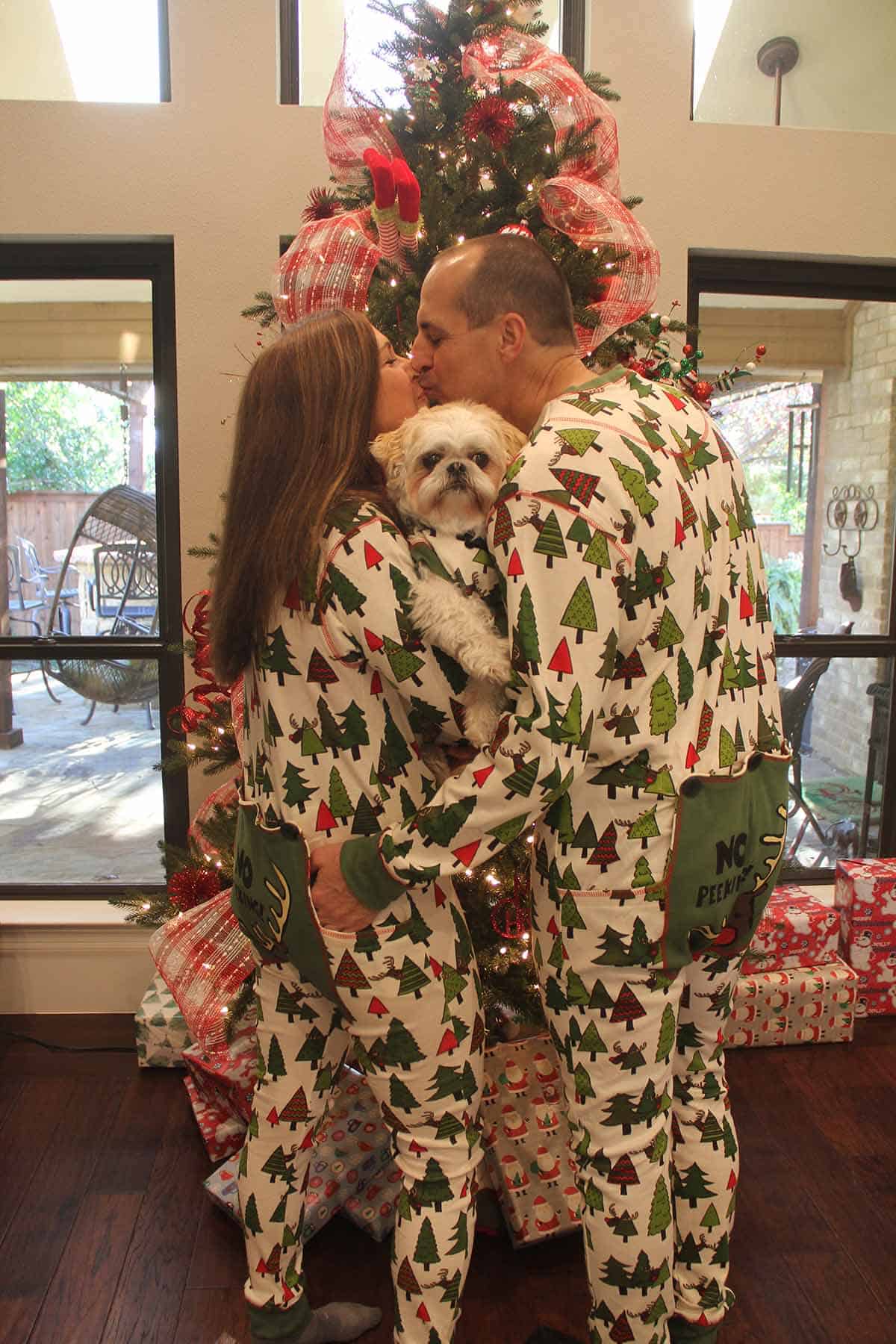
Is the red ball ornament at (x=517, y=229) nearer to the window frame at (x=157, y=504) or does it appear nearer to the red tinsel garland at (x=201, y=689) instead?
the red tinsel garland at (x=201, y=689)

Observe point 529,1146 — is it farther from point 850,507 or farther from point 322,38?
point 322,38

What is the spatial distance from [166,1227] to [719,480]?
5.56ft

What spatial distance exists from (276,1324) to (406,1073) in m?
0.53

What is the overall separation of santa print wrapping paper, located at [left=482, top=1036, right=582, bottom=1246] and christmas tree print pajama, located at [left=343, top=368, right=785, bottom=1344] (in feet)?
1.65

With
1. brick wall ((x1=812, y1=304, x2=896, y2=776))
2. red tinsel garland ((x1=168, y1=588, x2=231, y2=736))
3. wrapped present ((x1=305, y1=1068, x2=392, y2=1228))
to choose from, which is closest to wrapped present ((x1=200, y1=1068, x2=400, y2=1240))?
wrapped present ((x1=305, y1=1068, x2=392, y2=1228))

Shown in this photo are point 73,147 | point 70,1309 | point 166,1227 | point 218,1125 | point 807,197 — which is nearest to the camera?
point 70,1309

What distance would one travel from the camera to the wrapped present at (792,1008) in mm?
2482

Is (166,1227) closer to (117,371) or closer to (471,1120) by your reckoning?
(471,1120)

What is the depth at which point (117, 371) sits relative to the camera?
276 centimetres

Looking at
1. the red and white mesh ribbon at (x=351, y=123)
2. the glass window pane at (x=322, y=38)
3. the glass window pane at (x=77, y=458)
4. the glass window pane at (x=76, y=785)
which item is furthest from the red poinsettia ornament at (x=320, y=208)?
the glass window pane at (x=76, y=785)

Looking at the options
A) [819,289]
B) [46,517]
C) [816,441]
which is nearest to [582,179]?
[819,289]

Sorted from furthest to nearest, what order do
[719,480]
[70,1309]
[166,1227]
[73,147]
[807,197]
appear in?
1. [807,197]
2. [73,147]
3. [166,1227]
4. [70,1309]
5. [719,480]

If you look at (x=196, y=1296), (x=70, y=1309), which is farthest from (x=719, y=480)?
(x=70, y=1309)

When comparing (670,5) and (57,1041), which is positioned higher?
(670,5)
